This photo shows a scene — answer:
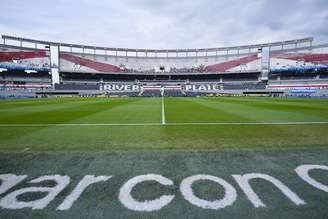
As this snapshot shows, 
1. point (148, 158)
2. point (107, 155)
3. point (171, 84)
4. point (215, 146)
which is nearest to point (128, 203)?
point (148, 158)

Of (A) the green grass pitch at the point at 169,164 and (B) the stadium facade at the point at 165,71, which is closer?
(A) the green grass pitch at the point at 169,164

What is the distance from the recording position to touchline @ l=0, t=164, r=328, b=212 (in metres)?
2.37

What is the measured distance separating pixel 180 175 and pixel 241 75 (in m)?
79.8

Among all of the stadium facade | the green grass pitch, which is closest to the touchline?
the green grass pitch

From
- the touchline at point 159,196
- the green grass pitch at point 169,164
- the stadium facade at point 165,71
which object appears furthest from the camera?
the stadium facade at point 165,71

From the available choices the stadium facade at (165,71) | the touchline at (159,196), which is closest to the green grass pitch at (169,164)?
the touchline at (159,196)

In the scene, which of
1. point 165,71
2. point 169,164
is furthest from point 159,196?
point 165,71

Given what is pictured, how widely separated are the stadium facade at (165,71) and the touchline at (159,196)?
60942mm

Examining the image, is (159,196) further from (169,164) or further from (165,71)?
(165,71)

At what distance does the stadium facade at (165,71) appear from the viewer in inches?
2386

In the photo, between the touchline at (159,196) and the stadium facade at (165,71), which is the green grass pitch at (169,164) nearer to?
the touchline at (159,196)

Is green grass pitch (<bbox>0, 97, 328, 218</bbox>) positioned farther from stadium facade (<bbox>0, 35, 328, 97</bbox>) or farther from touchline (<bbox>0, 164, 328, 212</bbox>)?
stadium facade (<bbox>0, 35, 328, 97</bbox>)

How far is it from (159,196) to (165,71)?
77358 millimetres

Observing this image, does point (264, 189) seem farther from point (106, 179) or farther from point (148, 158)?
point (106, 179)
